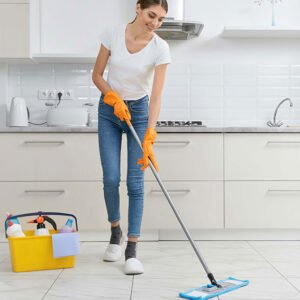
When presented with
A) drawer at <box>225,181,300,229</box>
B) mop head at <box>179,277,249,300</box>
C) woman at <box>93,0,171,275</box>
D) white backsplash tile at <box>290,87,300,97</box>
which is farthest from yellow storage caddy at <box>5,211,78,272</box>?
white backsplash tile at <box>290,87,300,97</box>

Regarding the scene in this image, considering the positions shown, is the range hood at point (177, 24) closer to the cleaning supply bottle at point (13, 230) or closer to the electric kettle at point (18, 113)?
the electric kettle at point (18, 113)

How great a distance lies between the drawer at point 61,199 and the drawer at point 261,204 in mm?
666

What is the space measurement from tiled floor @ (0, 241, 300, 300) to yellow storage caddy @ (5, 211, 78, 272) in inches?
2.1

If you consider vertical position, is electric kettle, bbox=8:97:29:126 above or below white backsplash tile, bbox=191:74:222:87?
below

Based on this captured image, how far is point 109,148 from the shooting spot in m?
2.74

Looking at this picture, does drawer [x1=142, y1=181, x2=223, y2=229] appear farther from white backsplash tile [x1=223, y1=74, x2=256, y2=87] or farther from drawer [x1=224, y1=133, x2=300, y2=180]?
white backsplash tile [x1=223, y1=74, x2=256, y2=87]

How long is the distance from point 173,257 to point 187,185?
0.61m

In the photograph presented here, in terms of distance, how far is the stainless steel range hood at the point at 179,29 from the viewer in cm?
375

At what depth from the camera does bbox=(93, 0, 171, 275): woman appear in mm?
2650

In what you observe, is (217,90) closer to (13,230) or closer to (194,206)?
(194,206)

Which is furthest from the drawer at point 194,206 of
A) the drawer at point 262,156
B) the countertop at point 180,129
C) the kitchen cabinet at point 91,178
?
the countertop at point 180,129

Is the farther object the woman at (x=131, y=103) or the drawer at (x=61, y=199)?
the drawer at (x=61, y=199)

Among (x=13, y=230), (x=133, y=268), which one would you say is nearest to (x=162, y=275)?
(x=133, y=268)

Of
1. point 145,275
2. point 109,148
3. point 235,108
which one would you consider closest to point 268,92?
point 235,108
